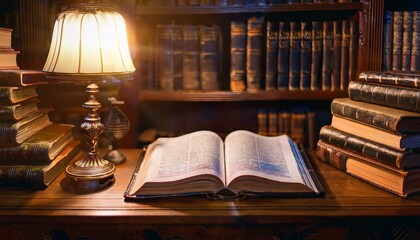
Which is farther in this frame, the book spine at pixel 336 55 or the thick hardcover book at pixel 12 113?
the book spine at pixel 336 55

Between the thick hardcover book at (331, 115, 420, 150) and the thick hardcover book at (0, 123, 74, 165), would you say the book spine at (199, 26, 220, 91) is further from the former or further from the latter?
the thick hardcover book at (0, 123, 74, 165)

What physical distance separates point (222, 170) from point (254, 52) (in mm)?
525

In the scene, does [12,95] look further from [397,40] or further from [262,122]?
[397,40]

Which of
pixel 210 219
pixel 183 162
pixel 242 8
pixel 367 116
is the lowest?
pixel 210 219

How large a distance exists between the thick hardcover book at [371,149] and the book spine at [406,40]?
369 mm

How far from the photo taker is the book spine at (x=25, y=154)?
134 centimetres

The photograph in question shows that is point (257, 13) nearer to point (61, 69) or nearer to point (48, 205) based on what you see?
point (61, 69)

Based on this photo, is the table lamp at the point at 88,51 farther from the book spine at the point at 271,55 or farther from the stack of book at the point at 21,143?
the book spine at the point at 271,55

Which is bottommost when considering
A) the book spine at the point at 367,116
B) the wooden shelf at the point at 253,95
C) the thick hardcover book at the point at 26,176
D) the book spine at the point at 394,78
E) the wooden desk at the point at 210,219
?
the wooden desk at the point at 210,219

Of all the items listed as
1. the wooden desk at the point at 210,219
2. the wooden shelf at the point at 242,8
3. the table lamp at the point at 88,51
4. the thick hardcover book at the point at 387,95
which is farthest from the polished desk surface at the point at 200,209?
the wooden shelf at the point at 242,8

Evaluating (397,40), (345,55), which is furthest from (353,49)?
(397,40)

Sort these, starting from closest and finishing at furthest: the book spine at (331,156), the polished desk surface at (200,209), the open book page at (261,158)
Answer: the polished desk surface at (200,209)
the open book page at (261,158)
the book spine at (331,156)

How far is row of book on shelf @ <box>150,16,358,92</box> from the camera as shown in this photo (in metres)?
1.68

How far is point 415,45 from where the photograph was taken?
64.4 inches
